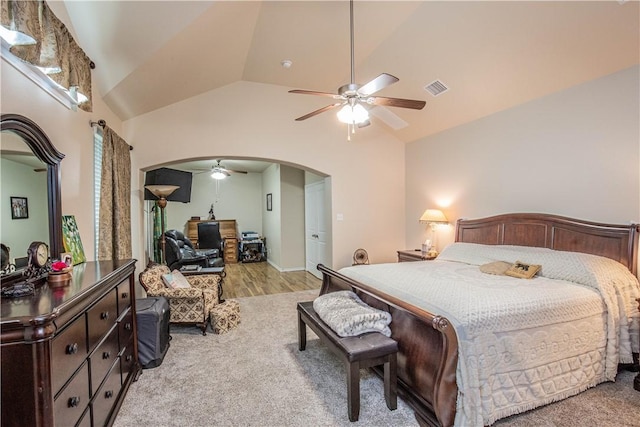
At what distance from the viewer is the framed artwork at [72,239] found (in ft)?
7.87

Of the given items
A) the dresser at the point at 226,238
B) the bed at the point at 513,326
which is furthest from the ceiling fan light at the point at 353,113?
the dresser at the point at 226,238

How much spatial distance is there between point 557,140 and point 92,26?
4642 mm

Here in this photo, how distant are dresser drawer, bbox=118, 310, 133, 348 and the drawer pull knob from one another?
0.78 meters

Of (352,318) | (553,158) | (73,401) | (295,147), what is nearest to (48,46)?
(73,401)

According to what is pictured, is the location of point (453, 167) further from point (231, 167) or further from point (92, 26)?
point (231, 167)

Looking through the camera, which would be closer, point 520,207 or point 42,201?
point 42,201

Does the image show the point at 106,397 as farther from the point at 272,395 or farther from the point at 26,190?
the point at 26,190

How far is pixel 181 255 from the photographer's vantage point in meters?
5.78

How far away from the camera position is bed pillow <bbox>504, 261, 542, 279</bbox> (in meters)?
2.93

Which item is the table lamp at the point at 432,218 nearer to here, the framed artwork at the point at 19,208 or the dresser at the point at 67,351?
the dresser at the point at 67,351

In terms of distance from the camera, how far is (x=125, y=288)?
245 cm

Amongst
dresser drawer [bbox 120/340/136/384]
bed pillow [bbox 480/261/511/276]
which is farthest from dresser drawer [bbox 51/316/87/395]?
bed pillow [bbox 480/261/511/276]

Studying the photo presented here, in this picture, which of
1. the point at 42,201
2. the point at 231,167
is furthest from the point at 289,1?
the point at 231,167

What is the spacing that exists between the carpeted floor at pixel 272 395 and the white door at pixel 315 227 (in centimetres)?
312
